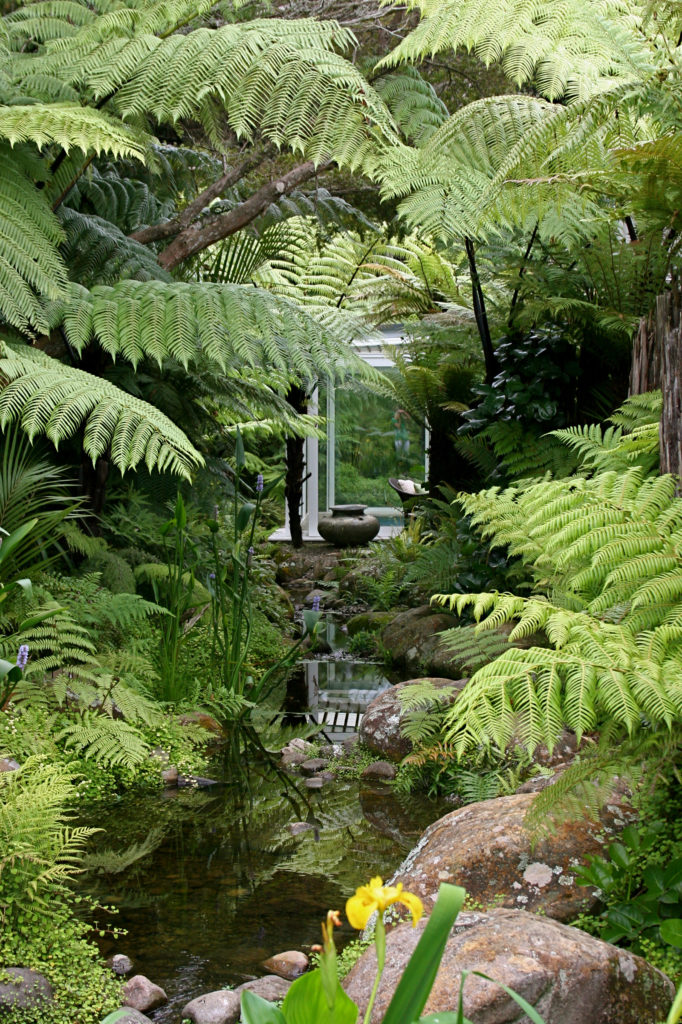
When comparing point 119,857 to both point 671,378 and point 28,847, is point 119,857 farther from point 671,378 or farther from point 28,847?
point 671,378

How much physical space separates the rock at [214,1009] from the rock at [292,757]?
1487mm

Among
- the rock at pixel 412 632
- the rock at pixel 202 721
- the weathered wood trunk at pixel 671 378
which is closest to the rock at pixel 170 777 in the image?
the rock at pixel 202 721

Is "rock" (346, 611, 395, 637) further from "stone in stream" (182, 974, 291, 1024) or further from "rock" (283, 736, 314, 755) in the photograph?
"stone in stream" (182, 974, 291, 1024)

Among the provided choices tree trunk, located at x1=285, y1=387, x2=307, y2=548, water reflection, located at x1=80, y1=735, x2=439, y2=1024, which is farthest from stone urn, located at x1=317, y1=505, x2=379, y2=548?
water reflection, located at x1=80, y1=735, x2=439, y2=1024

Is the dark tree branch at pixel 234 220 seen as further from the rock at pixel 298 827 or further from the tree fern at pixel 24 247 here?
the rock at pixel 298 827

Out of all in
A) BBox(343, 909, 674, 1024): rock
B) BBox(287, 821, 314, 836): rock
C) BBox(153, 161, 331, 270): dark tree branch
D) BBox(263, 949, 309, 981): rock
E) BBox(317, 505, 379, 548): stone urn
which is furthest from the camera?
BBox(317, 505, 379, 548): stone urn

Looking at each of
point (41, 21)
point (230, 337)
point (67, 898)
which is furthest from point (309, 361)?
point (67, 898)

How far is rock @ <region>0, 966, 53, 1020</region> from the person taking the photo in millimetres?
1729

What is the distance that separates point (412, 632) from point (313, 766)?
1580 millimetres

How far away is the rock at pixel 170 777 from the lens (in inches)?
121

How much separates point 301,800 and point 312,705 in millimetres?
1185

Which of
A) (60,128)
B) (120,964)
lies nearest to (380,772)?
(120,964)

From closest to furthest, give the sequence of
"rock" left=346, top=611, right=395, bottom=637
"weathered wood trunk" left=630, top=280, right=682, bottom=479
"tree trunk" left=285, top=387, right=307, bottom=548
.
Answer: "weathered wood trunk" left=630, top=280, right=682, bottom=479, "rock" left=346, top=611, right=395, bottom=637, "tree trunk" left=285, top=387, right=307, bottom=548

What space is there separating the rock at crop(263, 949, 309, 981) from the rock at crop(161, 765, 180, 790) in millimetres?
1190
